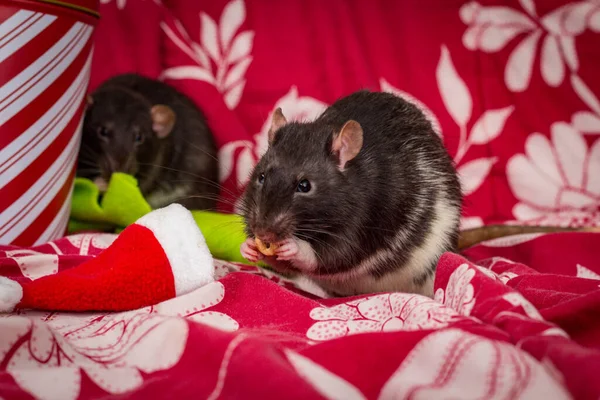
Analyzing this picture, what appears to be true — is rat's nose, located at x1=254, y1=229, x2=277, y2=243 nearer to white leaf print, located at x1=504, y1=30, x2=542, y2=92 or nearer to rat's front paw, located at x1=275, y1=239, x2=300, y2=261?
rat's front paw, located at x1=275, y1=239, x2=300, y2=261

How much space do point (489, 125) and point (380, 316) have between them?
50.7 inches

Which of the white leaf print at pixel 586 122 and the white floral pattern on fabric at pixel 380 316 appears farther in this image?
the white leaf print at pixel 586 122

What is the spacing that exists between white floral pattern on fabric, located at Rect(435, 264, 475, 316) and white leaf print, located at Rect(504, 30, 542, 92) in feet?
4.33

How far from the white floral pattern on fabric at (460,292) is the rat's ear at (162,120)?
126 centimetres

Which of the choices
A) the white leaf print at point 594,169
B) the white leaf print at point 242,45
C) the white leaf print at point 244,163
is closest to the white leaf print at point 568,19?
the white leaf print at point 594,169

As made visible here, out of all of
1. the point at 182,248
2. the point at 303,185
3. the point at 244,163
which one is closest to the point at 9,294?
the point at 182,248

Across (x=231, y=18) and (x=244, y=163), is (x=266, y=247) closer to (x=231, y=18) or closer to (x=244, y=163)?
(x=244, y=163)

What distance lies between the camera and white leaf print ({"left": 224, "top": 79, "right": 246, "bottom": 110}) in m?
2.32

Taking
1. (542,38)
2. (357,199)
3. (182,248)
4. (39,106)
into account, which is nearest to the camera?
(182,248)

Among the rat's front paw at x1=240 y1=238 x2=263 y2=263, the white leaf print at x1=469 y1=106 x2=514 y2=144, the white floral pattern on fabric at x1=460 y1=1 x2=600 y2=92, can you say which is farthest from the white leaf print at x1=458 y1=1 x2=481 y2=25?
the rat's front paw at x1=240 y1=238 x2=263 y2=263

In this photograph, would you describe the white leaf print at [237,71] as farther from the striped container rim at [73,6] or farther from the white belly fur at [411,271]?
the white belly fur at [411,271]

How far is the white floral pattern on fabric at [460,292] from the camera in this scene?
1052mm

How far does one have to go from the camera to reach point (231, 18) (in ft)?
7.55

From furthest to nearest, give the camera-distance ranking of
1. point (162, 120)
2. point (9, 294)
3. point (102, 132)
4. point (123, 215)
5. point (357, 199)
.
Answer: point (162, 120) < point (102, 132) < point (123, 215) < point (357, 199) < point (9, 294)
